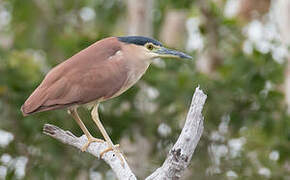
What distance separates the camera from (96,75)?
4.98 meters

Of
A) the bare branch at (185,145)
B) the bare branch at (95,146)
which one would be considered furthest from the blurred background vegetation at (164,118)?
the bare branch at (185,145)

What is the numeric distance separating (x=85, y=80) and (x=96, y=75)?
0.09 metres

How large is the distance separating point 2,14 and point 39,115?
16.2 ft

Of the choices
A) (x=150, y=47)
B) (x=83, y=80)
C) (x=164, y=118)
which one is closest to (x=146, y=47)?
(x=150, y=47)

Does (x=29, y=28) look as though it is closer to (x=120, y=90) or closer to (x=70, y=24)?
(x=70, y=24)

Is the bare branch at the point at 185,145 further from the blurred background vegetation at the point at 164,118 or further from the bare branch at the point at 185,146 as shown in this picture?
the blurred background vegetation at the point at 164,118

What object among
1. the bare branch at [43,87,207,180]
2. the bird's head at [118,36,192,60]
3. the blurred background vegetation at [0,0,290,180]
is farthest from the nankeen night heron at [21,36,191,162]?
the blurred background vegetation at [0,0,290,180]

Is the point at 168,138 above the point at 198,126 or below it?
below

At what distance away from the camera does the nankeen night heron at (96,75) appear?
484cm

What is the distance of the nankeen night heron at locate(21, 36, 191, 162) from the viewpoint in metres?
4.84

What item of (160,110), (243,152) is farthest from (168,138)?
(243,152)

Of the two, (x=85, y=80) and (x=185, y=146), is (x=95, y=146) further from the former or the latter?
(x=185, y=146)

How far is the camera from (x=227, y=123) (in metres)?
8.59

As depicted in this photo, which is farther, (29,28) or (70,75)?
(29,28)
